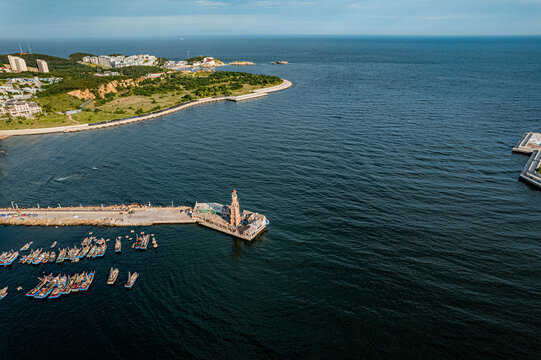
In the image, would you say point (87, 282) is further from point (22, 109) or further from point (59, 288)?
point (22, 109)

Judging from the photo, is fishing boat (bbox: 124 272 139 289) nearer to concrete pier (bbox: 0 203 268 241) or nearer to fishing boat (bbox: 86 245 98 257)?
fishing boat (bbox: 86 245 98 257)

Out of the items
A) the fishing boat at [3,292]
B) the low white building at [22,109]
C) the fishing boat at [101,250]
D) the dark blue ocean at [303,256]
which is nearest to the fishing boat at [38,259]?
the dark blue ocean at [303,256]

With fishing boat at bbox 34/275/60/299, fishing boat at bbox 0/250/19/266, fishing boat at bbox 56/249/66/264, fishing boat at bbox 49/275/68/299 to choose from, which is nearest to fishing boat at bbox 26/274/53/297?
fishing boat at bbox 34/275/60/299

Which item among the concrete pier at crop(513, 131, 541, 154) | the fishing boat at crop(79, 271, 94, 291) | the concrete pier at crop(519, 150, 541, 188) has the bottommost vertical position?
the fishing boat at crop(79, 271, 94, 291)

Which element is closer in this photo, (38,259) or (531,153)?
(38,259)

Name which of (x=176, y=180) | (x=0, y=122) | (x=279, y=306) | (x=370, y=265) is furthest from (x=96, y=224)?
(x=0, y=122)

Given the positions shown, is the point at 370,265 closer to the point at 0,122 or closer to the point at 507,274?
the point at 507,274

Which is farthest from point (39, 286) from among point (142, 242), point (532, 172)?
point (532, 172)
